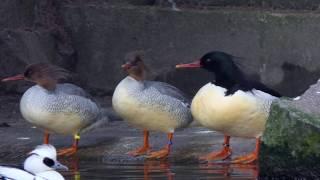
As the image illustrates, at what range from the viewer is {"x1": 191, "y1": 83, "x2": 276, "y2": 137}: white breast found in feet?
33.9

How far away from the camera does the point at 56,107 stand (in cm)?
1091

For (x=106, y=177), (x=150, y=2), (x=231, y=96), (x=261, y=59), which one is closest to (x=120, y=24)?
(x=150, y=2)

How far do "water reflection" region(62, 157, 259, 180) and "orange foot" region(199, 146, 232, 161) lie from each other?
0.22 ft

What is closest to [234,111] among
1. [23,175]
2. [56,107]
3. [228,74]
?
[228,74]

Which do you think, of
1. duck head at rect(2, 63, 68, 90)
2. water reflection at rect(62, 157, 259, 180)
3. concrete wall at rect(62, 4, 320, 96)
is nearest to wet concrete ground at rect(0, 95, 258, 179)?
water reflection at rect(62, 157, 259, 180)

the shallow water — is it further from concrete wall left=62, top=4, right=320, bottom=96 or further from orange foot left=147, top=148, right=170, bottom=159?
concrete wall left=62, top=4, right=320, bottom=96

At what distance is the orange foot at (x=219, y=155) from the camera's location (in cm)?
1030

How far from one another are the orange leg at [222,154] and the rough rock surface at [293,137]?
1.55 metres

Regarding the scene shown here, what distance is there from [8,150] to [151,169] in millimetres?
1540

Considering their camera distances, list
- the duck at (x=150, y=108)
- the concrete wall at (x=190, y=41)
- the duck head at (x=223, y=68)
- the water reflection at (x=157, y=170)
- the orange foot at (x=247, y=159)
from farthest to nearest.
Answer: the concrete wall at (x=190, y=41) < the duck at (x=150, y=108) < the duck head at (x=223, y=68) < the orange foot at (x=247, y=159) < the water reflection at (x=157, y=170)

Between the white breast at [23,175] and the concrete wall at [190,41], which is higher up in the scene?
the concrete wall at [190,41]

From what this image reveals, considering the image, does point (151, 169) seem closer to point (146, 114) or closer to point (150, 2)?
point (146, 114)

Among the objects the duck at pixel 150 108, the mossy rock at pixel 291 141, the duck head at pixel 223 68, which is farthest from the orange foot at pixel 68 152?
the mossy rock at pixel 291 141

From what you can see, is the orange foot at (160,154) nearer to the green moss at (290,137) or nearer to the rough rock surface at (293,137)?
the rough rock surface at (293,137)
